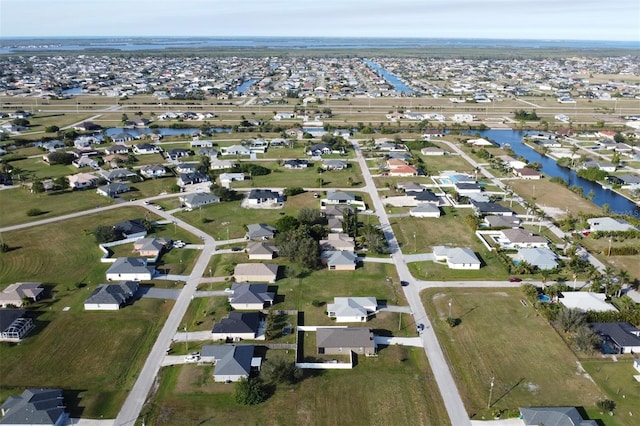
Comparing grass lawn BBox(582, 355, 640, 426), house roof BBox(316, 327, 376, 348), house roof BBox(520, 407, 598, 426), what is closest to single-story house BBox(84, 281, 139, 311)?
house roof BBox(316, 327, 376, 348)

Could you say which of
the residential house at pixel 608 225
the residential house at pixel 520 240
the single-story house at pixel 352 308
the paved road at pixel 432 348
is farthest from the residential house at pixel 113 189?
the residential house at pixel 608 225

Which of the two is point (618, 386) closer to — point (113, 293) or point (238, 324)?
point (238, 324)

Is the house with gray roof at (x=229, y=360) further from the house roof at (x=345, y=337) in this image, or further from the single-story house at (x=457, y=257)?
the single-story house at (x=457, y=257)

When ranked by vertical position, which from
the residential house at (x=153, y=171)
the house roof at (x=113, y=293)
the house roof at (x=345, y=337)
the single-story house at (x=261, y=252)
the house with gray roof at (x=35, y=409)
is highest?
the residential house at (x=153, y=171)

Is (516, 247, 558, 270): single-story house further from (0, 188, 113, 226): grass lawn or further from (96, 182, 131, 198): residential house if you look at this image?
(96, 182, 131, 198): residential house

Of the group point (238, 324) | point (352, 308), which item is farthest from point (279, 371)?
point (352, 308)

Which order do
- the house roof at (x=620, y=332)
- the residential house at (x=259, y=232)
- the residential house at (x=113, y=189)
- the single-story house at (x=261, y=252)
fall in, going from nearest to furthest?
the house roof at (x=620, y=332)
the single-story house at (x=261, y=252)
the residential house at (x=259, y=232)
the residential house at (x=113, y=189)

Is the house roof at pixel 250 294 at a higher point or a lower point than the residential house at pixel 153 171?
lower
